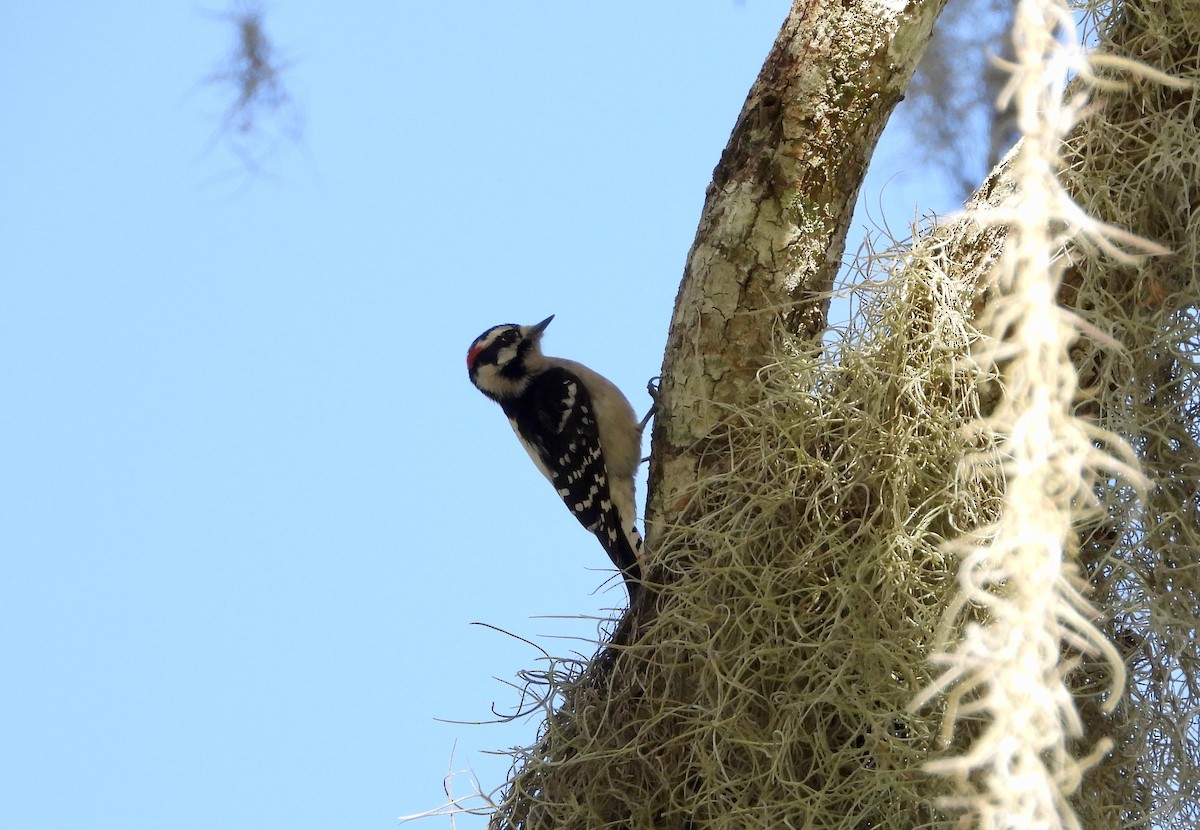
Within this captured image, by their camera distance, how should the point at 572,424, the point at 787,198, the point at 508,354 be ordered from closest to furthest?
the point at 787,198
the point at 572,424
the point at 508,354

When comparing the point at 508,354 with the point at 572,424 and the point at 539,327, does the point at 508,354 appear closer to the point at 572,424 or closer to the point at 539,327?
the point at 539,327

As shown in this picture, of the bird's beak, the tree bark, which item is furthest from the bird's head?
the tree bark

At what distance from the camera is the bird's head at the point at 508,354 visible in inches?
160

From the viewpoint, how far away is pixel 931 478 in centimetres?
204

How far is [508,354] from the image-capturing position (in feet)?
13.3

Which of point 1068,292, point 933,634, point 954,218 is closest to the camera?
point 933,634

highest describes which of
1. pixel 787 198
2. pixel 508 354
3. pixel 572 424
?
pixel 508 354

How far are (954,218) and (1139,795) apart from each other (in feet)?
3.44

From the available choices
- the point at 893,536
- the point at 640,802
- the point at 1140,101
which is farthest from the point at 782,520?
the point at 1140,101

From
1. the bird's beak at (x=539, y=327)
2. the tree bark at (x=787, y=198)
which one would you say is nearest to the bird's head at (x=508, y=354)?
the bird's beak at (x=539, y=327)

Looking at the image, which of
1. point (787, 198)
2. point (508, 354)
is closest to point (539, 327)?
point (508, 354)

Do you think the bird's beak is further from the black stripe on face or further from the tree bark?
the tree bark

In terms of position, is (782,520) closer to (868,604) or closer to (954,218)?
(868,604)

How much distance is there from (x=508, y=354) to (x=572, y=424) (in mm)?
476
